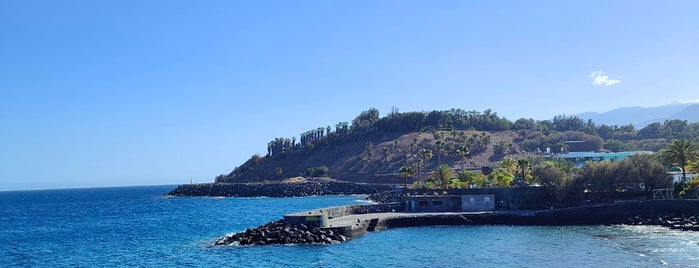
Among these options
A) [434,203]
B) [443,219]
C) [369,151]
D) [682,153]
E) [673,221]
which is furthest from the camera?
[369,151]

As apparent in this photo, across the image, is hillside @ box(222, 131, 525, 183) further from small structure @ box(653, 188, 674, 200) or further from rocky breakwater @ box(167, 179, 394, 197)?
small structure @ box(653, 188, 674, 200)

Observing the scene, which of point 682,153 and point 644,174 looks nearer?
point 644,174

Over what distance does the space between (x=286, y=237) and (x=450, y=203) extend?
85.3ft

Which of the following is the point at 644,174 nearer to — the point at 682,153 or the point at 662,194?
the point at 662,194

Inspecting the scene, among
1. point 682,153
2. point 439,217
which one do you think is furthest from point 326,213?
point 682,153

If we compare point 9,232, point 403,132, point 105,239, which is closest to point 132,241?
point 105,239

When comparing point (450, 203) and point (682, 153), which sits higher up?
point (682, 153)

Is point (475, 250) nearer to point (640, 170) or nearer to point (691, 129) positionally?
point (640, 170)

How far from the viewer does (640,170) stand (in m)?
65.2

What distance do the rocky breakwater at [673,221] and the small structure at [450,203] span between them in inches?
588

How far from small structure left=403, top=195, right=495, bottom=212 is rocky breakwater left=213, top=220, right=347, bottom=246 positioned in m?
20.4

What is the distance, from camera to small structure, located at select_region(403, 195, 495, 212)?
70062 mm

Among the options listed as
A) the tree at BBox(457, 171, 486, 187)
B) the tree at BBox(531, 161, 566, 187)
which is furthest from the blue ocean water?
the tree at BBox(457, 171, 486, 187)

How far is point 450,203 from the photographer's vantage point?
2825 inches
